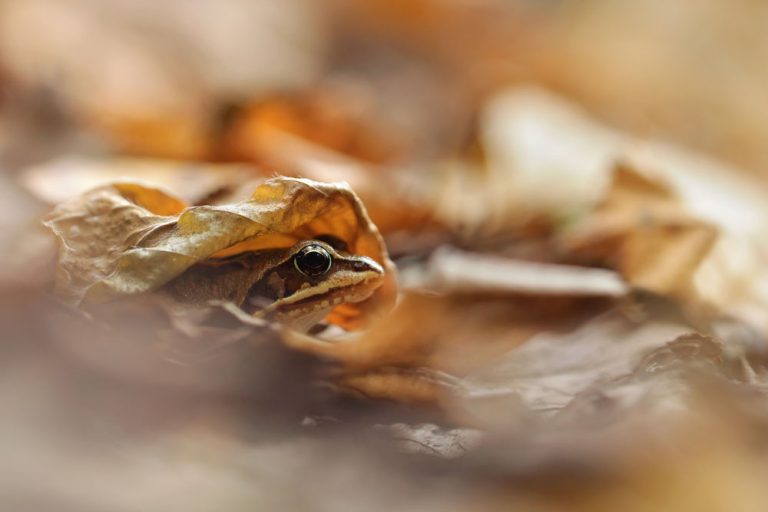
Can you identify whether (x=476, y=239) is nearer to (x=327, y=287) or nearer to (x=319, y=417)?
(x=327, y=287)

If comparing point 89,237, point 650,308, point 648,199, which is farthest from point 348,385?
point 648,199

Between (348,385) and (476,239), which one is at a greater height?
(476,239)

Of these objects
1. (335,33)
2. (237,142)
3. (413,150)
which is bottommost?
(237,142)

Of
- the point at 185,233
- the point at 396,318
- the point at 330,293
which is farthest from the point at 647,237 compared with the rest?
the point at 185,233

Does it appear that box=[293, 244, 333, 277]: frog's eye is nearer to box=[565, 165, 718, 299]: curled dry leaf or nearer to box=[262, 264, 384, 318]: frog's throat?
box=[262, 264, 384, 318]: frog's throat

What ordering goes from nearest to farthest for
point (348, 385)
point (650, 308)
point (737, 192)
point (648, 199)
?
point (348, 385), point (650, 308), point (648, 199), point (737, 192)

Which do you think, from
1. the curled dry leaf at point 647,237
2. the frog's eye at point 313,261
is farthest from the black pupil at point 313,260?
the curled dry leaf at point 647,237

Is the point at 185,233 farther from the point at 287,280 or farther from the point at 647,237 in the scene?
the point at 647,237

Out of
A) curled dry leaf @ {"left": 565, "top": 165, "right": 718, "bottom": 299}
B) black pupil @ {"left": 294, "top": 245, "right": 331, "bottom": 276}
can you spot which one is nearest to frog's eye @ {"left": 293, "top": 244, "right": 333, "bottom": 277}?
black pupil @ {"left": 294, "top": 245, "right": 331, "bottom": 276}
